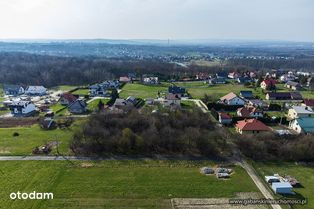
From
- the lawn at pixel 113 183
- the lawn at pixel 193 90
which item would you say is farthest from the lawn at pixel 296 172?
the lawn at pixel 193 90

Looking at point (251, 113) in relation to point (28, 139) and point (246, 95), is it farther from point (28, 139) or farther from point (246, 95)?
point (28, 139)

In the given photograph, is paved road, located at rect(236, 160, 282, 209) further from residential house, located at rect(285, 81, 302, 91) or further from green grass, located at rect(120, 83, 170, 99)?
residential house, located at rect(285, 81, 302, 91)

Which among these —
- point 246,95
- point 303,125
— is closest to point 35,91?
point 246,95

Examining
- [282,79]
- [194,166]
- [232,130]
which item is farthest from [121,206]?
[282,79]

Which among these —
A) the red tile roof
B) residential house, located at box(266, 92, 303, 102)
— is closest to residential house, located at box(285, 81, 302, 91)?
residential house, located at box(266, 92, 303, 102)

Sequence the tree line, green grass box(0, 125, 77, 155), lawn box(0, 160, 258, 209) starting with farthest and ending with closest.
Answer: green grass box(0, 125, 77, 155)
the tree line
lawn box(0, 160, 258, 209)

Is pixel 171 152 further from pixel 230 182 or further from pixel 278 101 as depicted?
pixel 278 101

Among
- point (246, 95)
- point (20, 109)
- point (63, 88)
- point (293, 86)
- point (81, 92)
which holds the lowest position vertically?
point (63, 88)
